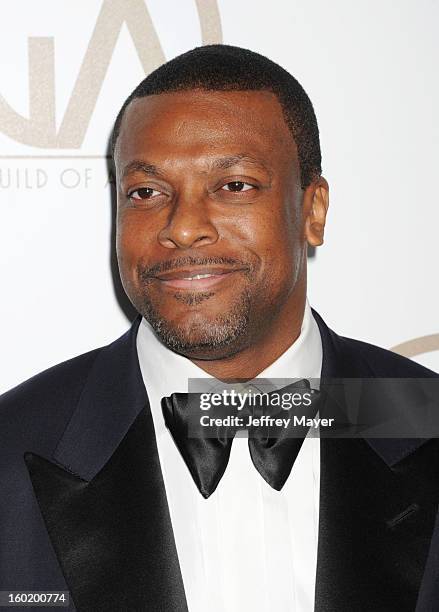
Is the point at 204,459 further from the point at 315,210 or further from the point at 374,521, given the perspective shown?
the point at 315,210

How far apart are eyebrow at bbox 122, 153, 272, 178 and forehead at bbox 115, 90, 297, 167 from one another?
0.04 ft

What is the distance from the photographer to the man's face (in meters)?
1.59

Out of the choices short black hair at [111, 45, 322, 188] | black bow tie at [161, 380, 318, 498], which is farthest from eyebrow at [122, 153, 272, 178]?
black bow tie at [161, 380, 318, 498]

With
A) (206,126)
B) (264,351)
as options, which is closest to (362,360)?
(264,351)

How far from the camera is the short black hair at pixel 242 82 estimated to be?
1683 mm

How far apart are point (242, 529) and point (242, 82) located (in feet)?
2.64

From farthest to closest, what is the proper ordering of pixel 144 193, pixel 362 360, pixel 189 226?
pixel 362 360
pixel 144 193
pixel 189 226

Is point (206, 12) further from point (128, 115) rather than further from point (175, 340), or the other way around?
point (175, 340)

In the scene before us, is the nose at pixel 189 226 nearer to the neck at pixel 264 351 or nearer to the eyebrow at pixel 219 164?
the eyebrow at pixel 219 164

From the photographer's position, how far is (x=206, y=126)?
1.62m

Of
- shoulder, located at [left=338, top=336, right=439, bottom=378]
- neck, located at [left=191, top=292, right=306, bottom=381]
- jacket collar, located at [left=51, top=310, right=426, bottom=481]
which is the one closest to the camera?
jacket collar, located at [left=51, top=310, right=426, bottom=481]

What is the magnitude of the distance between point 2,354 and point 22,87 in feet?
1.86

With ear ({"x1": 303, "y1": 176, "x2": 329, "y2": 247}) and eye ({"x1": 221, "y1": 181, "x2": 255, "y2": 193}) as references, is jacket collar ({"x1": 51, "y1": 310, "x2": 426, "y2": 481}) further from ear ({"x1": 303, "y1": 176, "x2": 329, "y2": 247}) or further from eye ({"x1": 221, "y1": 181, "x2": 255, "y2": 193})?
eye ({"x1": 221, "y1": 181, "x2": 255, "y2": 193})

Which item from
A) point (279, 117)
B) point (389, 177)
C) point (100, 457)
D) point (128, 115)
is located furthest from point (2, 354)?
point (389, 177)
